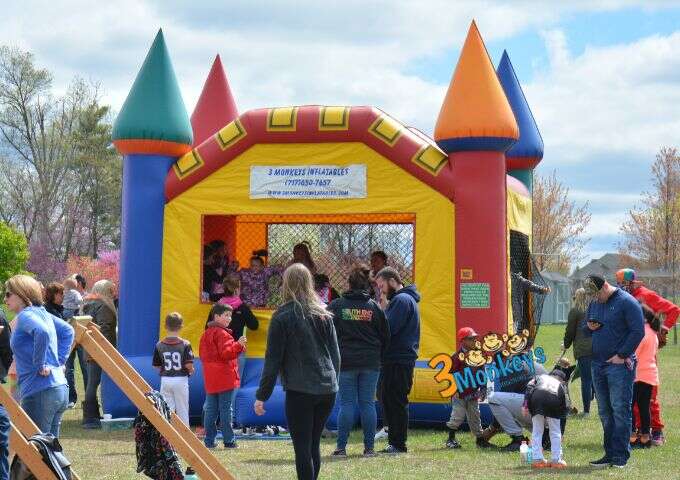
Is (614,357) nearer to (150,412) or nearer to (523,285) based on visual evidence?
(150,412)

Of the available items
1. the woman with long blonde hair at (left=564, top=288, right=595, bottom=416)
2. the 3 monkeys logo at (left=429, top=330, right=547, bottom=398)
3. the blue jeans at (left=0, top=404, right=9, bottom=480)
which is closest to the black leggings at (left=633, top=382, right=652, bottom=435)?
the 3 monkeys logo at (left=429, top=330, right=547, bottom=398)

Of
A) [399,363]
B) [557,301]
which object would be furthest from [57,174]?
[399,363]

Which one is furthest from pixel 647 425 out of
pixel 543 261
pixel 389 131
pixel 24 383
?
pixel 543 261

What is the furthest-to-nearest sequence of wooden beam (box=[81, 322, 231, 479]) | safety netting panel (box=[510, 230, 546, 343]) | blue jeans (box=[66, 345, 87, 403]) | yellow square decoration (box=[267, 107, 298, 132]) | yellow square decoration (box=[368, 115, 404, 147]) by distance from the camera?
safety netting panel (box=[510, 230, 546, 343]) → blue jeans (box=[66, 345, 87, 403]) → yellow square decoration (box=[267, 107, 298, 132]) → yellow square decoration (box=[368, 115, 404, 147]) → wooden beam (box=[81, 322, 231, 479])

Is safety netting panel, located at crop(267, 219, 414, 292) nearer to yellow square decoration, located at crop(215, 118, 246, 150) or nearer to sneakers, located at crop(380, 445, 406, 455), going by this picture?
yellow square decoration, located at crop(215, 118, 246, 150)

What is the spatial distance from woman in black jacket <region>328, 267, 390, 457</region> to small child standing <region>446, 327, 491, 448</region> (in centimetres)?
107

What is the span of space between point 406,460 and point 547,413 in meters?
1.23

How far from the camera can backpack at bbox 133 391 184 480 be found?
274 inches

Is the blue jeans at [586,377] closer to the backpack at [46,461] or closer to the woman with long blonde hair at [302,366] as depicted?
the woman with long blonde hair at [302,366]

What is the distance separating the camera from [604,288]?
27.2 ft

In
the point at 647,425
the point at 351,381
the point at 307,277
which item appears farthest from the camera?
the point at 647,425

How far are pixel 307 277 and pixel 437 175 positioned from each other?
4647 mm

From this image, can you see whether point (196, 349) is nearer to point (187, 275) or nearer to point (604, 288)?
point (187, 275)

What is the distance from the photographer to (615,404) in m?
8.21
